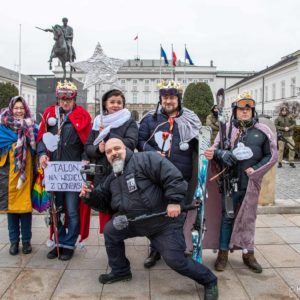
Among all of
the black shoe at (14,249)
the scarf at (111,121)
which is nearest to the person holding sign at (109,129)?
the scarf at (111,121)

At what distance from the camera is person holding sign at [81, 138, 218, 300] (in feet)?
10.7

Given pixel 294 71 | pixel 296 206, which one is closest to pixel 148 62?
pixel 294 71

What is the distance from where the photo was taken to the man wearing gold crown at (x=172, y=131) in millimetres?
3846

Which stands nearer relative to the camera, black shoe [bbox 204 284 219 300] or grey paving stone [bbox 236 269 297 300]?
black shoe [bbox 204 284 219 300]

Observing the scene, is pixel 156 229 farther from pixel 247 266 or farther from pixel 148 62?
pixel 148 62

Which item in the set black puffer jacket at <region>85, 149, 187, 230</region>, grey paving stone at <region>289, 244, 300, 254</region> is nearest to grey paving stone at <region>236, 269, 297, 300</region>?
grey paving stone at <region>289, 244, 300, 254</region>

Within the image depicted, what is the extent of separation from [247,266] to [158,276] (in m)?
1.00

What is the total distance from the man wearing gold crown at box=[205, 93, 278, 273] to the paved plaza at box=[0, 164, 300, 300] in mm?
276

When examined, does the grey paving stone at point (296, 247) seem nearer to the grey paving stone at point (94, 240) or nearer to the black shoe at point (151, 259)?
the black shoe at point (151, 259)

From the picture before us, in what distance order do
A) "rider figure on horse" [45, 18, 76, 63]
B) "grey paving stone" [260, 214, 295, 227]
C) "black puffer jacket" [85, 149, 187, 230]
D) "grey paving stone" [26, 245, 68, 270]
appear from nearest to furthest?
"black puffer jacket" [85, 149, 187, 230] < "grey paving stone" [26, 245, 68, 270] < "grey paving stone" [260, 214, 295, 227] < "rider figure on horse" [45, 18, 76, 63]

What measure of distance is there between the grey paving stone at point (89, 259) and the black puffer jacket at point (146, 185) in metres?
1.08

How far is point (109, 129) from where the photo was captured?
3.81 meters

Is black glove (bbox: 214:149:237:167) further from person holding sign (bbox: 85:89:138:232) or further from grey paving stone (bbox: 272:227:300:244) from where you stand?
grey paving stone (bbox: 272:227:300:244)

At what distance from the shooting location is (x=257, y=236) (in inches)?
203
